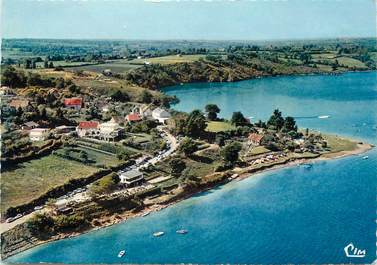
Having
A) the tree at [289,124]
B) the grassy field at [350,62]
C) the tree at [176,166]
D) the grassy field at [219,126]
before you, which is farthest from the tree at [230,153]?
the grassy field at [350,62]

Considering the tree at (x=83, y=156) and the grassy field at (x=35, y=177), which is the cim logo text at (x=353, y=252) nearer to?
the grassy field at (x=35, y=177)

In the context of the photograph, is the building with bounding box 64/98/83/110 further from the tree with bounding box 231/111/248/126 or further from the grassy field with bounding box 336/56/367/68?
the grassy field with bounding box 336/56/367/68

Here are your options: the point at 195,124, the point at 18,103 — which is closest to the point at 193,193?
the point at 195,124

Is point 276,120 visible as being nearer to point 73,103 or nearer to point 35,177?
point 73,103

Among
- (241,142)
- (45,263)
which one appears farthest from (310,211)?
(45,263)

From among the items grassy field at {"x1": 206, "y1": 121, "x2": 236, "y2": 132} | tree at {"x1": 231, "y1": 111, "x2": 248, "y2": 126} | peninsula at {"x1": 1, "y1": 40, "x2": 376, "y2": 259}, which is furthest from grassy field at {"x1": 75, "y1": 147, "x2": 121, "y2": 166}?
tree at {"x1": 231, "y1": 111, "x2": 248, "y2": 126}

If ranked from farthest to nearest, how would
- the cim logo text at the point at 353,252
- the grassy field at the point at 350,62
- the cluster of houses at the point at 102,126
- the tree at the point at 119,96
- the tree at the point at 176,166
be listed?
the grassy field at the point at 350,62, the tree at the point at 119,96, the cluster of houses at the point at 102,126, the tree at the point at 176,166, the cim logo text at the point at 353,252
